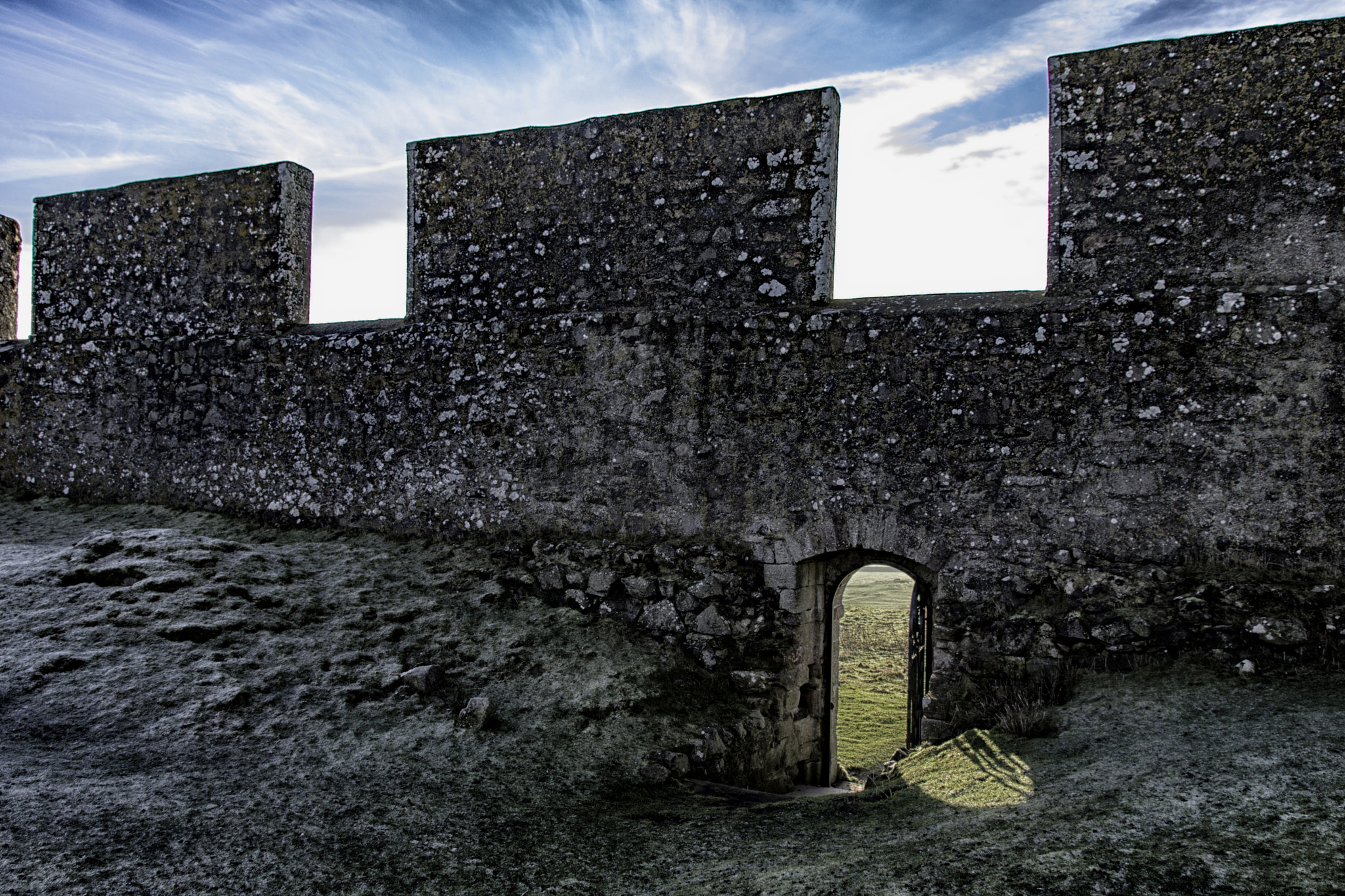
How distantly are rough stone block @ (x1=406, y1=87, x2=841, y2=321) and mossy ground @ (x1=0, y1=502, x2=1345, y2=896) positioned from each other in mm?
2500

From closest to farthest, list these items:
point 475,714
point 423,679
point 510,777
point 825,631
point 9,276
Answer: point 510,777, point 475,714, point 423,679, point 825,631, point 9,276

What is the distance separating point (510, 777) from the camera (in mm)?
4320

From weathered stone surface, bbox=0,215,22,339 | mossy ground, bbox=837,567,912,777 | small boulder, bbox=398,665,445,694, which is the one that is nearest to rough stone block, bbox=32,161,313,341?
weathered stone surface, bbox=0,215,22,339

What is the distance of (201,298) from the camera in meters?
7.70

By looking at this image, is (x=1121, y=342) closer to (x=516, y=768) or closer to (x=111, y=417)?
(x=516, y=768)

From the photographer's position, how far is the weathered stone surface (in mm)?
8883

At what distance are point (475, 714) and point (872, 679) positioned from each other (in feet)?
21.1

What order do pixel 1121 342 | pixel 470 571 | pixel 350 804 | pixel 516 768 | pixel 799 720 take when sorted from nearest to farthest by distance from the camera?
pixel 350 804
pixel 516 768
pixel 1121 342
pixel 799 720
pixel 470 571

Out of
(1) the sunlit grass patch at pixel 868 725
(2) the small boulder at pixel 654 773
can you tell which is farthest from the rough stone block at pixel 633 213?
(1) the sunlit grass patch at pixel 868 725

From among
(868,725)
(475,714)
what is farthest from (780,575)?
(868,725)

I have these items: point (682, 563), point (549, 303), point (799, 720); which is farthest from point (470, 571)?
point (799, 720)

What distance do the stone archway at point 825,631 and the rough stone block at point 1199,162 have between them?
217 centimetres

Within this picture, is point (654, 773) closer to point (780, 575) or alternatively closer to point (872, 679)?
point (780, 575)

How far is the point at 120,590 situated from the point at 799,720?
15.0 ft
